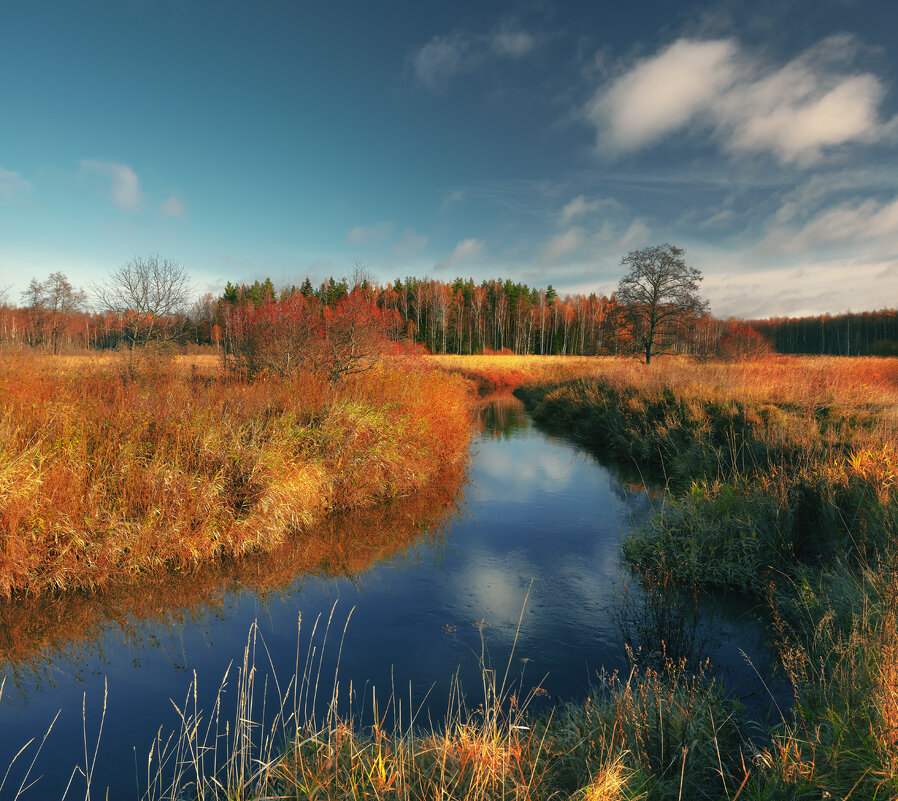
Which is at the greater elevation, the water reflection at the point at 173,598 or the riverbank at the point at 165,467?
the riverbank at the point at 165,467

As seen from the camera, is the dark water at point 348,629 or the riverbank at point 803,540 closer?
the riverbank at point 803,540

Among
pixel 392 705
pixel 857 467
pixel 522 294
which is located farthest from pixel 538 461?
pixel 522 294

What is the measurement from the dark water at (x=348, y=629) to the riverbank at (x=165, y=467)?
1.48ft

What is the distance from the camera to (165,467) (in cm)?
691

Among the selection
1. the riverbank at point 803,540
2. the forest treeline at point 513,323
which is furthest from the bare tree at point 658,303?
the forest treeline at point 513,323

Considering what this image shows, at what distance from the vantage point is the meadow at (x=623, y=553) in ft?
9.36

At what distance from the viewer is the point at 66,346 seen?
32.8ft

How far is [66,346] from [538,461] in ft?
37.8

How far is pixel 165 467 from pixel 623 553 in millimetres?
6734

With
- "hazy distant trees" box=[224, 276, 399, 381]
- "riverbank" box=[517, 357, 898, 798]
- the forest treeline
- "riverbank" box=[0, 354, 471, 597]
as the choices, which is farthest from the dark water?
the forest treeline

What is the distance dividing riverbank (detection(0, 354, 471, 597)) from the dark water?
1.48ft

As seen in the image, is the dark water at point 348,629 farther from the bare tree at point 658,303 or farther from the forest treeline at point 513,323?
the forest treeline at point 513,323

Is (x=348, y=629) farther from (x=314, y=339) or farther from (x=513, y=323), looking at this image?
(x=513, y=323)

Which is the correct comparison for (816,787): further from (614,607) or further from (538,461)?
(538,461)
